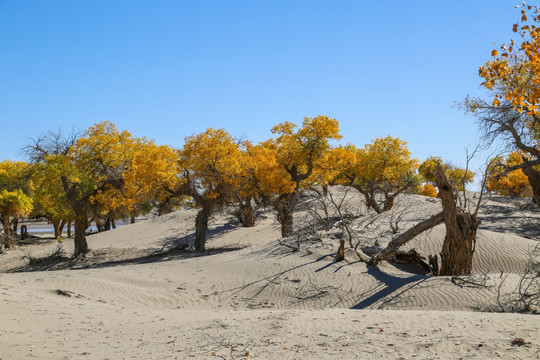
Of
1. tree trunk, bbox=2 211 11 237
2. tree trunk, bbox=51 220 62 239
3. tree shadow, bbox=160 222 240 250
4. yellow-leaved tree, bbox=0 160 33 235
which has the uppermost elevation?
yellow-leaved tree, bbox=0 160 33 235

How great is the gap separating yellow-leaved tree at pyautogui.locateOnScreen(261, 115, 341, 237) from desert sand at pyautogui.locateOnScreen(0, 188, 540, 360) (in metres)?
4.23

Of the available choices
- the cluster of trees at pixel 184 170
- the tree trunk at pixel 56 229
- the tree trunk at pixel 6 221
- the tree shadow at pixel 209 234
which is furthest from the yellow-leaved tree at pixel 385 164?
the tree trunk at pixel 56 229

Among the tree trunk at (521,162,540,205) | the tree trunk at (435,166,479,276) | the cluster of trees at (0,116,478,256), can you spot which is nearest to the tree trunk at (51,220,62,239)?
the cluster of trees at (0,116,478,256)

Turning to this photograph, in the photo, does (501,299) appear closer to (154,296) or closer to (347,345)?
(347,345)

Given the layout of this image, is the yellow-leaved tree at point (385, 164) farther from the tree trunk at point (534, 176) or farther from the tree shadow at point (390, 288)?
the tree shadow at point (390, 288)

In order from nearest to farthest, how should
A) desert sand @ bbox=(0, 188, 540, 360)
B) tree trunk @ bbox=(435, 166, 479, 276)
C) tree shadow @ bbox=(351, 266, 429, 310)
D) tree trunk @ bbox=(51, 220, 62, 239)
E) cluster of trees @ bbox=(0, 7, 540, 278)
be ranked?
desert sand @ bbox=(0, 188, 540, 360) < tree shadow @ bbox=(351, 266, 429, 310) < tree trunk @ bbox=(435, 166, 479, 276) < cluster of trees @ bbox=(0, 7, 540, 278) < tree trunk @ bbox=(51, 220, 62, 239)

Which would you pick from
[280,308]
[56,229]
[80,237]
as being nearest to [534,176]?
[280,308]

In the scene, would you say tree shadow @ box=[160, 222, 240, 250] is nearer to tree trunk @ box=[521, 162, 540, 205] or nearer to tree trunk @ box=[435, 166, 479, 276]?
tree trunk @ box=[521, 162, 540, 205]

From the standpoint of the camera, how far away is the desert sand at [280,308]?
6086 millimetres

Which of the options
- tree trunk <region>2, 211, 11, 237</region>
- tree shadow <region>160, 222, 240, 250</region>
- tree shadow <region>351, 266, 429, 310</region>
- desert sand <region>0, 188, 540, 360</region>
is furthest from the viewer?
tree trunk <region>2, 211, 11, 237</region>

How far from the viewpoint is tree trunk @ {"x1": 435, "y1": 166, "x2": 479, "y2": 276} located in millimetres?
11562

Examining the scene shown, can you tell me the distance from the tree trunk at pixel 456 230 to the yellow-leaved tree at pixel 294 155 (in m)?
9.99

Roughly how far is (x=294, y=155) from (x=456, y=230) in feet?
37.5

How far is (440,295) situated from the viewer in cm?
1007
